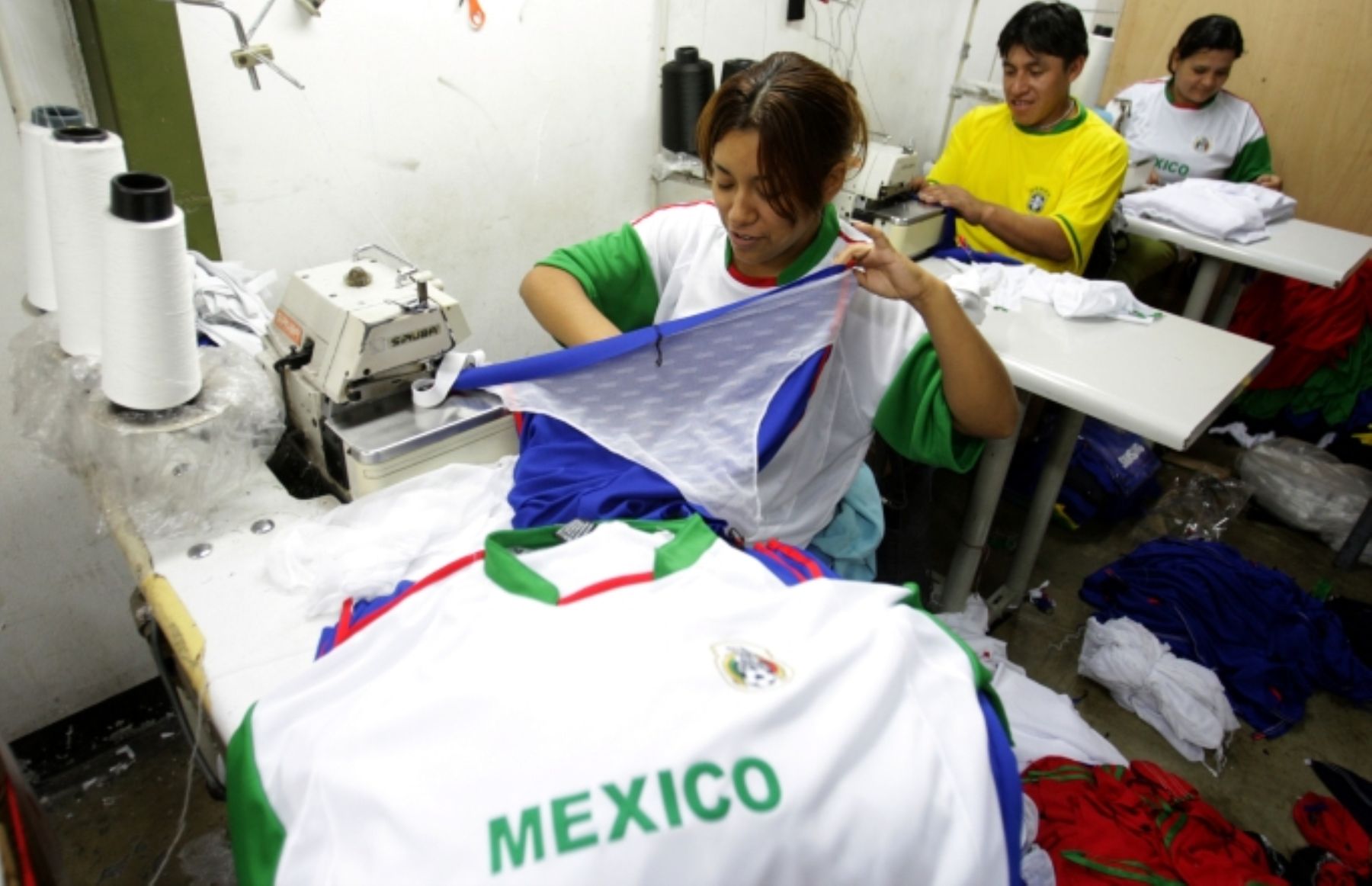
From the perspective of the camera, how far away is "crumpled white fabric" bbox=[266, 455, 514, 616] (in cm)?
110

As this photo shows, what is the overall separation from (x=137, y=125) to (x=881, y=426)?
1.47 m

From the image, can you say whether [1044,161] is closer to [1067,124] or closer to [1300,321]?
[1067,124]

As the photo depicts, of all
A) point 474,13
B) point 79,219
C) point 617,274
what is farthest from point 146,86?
point 617,274

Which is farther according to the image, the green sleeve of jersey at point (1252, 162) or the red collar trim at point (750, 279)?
the green sleeve of jersey at point (1252, 162)

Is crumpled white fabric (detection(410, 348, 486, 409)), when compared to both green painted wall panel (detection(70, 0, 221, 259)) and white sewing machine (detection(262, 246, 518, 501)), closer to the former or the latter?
white sewing machine (detection(262, 246, 518, 501))

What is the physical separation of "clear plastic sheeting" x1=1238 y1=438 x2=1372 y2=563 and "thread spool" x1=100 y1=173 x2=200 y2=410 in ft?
11.4

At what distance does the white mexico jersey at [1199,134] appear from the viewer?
3.48 meters

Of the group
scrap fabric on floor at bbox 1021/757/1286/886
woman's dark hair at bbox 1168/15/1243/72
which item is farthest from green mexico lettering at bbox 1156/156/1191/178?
scrap fabric on floor at bbox 1021/757/1286/886

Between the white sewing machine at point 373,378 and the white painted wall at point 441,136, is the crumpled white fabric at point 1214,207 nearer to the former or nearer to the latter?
the white painted wall at point 441,136

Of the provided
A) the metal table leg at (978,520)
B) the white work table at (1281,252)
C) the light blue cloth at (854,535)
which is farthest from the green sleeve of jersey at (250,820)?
the white work table at (1281,252)

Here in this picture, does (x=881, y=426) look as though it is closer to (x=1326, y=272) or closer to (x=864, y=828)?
(x=864, y=828)

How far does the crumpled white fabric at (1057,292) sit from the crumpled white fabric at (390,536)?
125 centimetres

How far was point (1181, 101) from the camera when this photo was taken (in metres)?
3.48

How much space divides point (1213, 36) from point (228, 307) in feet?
11.3
